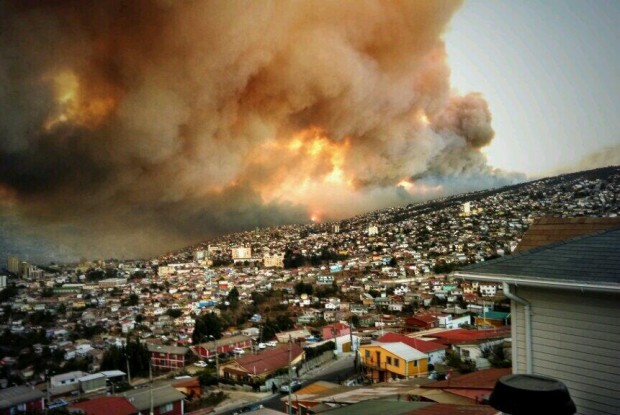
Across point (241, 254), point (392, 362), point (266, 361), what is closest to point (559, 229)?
point (392, 362)

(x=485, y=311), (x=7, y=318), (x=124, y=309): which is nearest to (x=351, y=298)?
(x=485, y=311)

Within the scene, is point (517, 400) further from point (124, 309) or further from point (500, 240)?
point (500, 240)

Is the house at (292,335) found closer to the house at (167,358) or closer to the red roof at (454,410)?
the house at (167,358)

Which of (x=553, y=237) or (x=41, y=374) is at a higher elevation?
(x=553, y=237)

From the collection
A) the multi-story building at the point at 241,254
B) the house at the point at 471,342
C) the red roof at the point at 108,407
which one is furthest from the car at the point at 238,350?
the multi-story building at the point at 241,254

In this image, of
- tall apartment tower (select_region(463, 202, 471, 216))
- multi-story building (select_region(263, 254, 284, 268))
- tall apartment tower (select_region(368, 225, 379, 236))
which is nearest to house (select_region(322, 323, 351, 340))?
multi-story building (select_region(263, 254, 284, 268))

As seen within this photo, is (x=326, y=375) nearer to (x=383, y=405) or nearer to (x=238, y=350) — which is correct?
(x=238, y=350)
